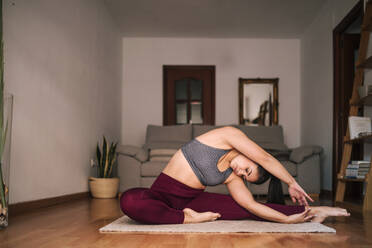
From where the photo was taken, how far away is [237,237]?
204 cm

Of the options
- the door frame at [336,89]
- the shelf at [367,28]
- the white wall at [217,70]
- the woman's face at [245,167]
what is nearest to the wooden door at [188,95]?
the white wall at [217,70]

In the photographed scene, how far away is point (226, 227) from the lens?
2273 mm

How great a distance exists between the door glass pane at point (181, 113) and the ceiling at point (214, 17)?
1223mm

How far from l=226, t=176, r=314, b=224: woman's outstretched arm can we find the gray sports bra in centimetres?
12

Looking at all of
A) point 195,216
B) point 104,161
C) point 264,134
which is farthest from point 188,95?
point 195,216

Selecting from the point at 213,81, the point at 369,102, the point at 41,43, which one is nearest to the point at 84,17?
the point at 41,43

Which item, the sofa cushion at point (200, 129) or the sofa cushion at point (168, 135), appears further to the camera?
the sofa cushion at point (200, 129)

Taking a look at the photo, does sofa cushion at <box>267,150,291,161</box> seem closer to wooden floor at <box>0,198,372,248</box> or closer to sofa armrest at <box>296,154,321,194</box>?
sofa armrest at <box>296,154,321,194</box>

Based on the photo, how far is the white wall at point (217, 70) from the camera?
6.85 m

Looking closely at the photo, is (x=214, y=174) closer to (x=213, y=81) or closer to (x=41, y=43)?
(x=41, y=43)

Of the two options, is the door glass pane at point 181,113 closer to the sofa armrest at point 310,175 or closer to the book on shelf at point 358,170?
the sofa armrest at point 310,175

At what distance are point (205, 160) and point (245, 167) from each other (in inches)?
9.7

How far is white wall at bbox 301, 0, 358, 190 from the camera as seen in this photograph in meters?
5.07

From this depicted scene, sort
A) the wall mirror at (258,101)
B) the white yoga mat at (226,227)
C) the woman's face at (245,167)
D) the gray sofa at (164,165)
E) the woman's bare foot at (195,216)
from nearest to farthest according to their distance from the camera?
the white yoga mat at (226,227) < the woman's face at (245,167) < the woman's bare foot at (195,216) < the gray sofa at (164,165) < the wall mirror at (258,101)
